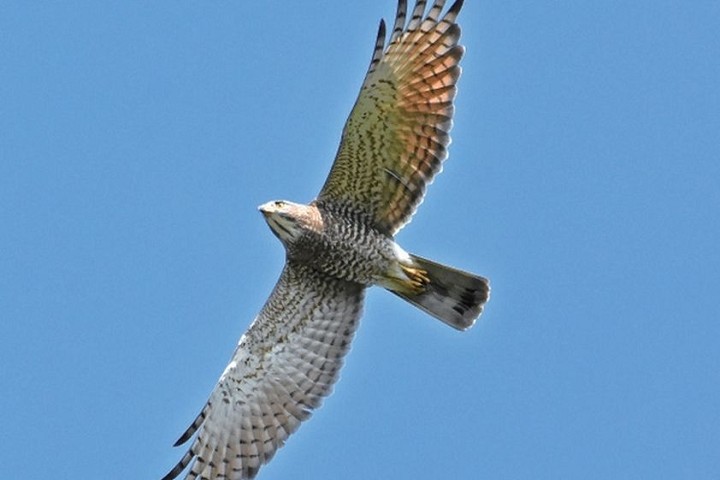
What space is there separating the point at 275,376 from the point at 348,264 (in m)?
1.28

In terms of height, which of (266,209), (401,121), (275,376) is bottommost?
(275,376)

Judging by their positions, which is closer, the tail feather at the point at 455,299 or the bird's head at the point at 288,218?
the bird's head at the point at 288,218

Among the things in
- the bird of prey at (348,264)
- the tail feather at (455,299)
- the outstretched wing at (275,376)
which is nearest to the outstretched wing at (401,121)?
the bird of prey at (348,264)

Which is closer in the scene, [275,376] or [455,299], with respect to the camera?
[455,299]

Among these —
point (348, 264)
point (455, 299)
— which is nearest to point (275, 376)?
point (348, 264)

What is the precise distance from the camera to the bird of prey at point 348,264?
14.4 meters

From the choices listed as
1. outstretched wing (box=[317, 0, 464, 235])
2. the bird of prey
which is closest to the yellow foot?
the bird of prey

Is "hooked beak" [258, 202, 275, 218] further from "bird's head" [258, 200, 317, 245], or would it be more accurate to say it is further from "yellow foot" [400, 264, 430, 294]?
"yellow foot" [400, 264, 430, 294]

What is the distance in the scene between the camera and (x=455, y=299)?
14.9 metres

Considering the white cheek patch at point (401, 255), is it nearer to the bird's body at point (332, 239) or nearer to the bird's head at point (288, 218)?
the bird's body at point (332, 239)

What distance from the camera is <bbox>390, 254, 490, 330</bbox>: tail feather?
1488cm

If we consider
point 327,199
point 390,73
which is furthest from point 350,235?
point 390,73

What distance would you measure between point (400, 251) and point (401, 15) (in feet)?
6.42

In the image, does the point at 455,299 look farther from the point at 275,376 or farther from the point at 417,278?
the point at 275,376
